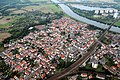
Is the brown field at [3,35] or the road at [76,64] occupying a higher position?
the brown field at [3,35]

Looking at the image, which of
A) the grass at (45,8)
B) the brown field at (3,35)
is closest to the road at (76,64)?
the brown field at (3,35)

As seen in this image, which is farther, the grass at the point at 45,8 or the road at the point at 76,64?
the grass at the point at 45,8

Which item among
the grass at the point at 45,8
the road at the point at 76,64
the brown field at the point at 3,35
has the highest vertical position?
the grass at the point at 45,8

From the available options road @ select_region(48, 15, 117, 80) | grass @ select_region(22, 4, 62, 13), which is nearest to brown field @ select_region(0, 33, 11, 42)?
road @ select_region(48, 15, 117, 80)

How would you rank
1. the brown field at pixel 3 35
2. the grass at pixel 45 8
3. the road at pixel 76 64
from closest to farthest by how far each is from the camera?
the road at pixel 76 64 → the brown field at pixel 3 35 → the grass at pixel 45 8

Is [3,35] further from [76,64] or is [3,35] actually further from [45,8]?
[45,8]

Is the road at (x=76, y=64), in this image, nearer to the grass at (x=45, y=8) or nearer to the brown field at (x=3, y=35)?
the brown field at (x=3, y=35)

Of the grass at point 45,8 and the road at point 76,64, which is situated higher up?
the grass at point 45,8

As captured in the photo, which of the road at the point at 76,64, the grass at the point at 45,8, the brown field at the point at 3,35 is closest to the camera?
the road at the point at 76,64

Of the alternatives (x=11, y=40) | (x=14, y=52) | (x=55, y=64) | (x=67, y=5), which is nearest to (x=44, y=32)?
(x=11, y=40)

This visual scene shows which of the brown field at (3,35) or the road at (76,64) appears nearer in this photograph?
the road at (76,64)

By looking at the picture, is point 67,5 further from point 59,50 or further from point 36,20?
point 59,50

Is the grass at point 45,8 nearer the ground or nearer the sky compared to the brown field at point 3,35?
nearer the sky
